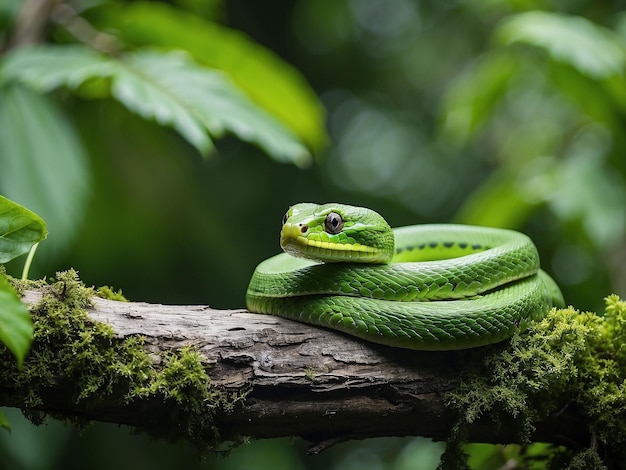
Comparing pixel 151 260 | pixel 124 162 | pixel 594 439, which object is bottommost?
pixel 151 260

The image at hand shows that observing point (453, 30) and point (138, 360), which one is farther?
point (453, 30)

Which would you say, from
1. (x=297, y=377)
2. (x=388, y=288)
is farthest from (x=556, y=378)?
(x=297, y=377)

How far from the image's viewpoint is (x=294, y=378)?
95.2 inches

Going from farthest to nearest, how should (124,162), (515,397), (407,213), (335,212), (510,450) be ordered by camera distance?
(407,213)
(124,162)
(510,450)
(335,212)
(515,397)

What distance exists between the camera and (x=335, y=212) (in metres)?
2.77

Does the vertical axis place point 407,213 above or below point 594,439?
below

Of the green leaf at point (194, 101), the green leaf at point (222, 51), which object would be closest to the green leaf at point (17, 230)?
the green leaf at point (194, 101)

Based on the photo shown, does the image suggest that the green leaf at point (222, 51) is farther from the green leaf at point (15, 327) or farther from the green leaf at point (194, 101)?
the green leaf at point (15, 327)

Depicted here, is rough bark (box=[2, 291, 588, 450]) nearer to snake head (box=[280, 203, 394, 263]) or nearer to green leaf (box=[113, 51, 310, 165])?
snake head (box=[280, 203, 394, 263])

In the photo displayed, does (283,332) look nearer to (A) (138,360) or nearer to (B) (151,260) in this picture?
(A) (138,360)

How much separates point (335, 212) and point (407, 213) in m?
5.02

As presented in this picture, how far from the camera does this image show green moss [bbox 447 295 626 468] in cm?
253

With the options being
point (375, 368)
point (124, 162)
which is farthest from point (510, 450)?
point (124, 162)

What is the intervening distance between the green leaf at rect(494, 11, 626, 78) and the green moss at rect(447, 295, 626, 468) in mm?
2063
